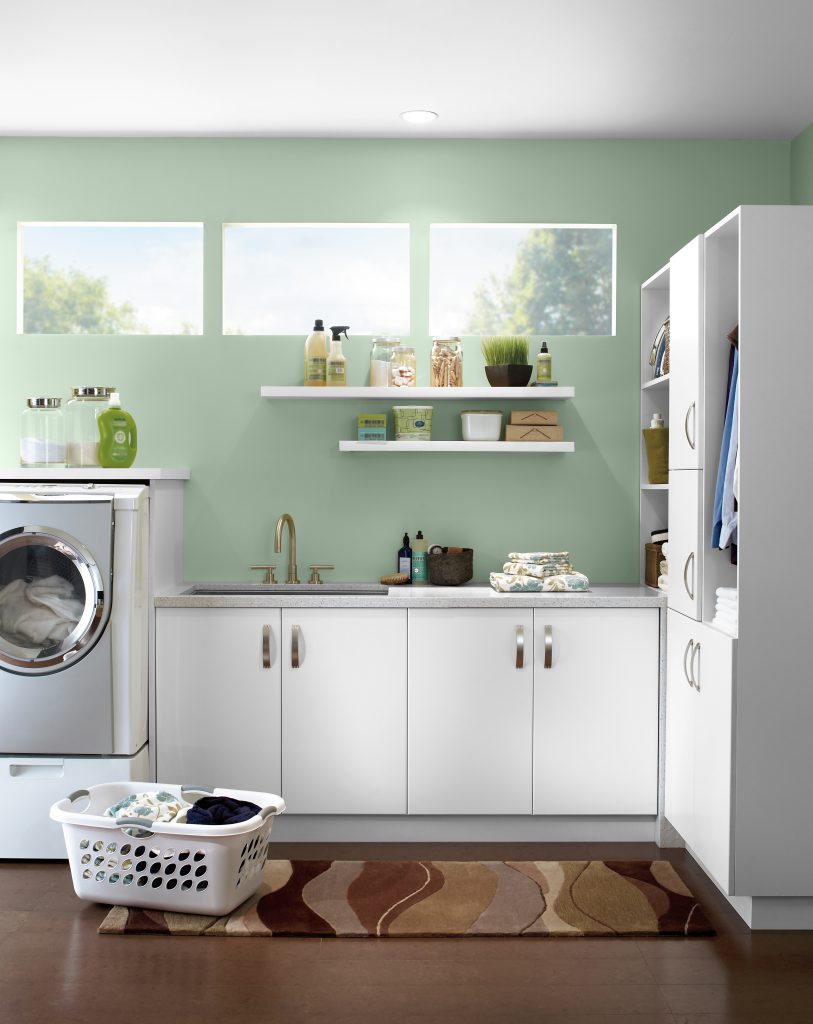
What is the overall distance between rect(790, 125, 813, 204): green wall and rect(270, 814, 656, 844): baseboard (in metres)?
2.41

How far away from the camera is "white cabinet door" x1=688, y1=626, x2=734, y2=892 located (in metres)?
2.68

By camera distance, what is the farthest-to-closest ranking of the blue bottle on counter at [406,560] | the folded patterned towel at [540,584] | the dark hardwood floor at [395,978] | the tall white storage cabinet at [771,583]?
1. the blue bottle on counter at [406,560]
2. the folded patterned towel at [540,584]
3. the tall white storage cabinet at [771,583]
4. the dark hardwood floor at [395,978]


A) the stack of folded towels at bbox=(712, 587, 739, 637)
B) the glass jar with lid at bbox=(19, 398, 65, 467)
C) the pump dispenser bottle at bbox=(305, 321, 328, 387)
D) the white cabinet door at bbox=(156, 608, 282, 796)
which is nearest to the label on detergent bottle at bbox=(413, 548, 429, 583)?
the white cabinet door at bbox=(156, 608, 282, 796)

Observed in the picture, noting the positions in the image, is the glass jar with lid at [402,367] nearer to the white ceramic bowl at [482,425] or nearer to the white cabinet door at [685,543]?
the white ceramic bowl at [482,425]

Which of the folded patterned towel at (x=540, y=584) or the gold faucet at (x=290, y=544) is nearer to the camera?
the folded patterned towel at (x=540, y=584)

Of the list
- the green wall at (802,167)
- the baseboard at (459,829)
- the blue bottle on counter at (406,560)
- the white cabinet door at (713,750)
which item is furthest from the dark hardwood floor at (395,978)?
the green wall at (802,167)

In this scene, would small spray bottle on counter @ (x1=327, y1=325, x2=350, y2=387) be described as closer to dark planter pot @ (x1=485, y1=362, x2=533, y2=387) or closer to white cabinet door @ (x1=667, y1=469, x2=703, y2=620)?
dark planter pot @ (x1=485, y1=362, x2=533, y2=387)

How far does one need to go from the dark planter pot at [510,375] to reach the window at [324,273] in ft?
1.46

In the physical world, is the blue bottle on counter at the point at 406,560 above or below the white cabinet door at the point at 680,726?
above

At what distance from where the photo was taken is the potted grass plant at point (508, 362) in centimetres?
371

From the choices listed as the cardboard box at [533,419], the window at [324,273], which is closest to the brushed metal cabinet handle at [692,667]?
the cardboard box at [533,419]

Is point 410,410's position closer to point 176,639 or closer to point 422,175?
point 422,175

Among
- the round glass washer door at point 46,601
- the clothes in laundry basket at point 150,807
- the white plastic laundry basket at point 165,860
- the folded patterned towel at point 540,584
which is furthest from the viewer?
the folded patterned towel at point 540,584

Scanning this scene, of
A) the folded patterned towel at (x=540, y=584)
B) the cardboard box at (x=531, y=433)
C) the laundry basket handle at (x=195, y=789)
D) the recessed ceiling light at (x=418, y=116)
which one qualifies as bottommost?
the laundry basket handle at (x=195, y=789)
